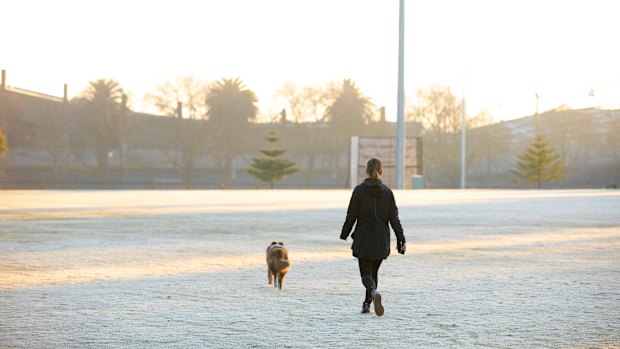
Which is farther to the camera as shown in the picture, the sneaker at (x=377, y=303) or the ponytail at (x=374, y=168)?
the ponytail at (x=374, y=168)

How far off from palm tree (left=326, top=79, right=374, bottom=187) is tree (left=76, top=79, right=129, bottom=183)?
2273cm

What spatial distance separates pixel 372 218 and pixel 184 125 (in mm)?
82479

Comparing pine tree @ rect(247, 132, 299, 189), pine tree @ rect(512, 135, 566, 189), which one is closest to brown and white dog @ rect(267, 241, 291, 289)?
pine tree @ rect(247, 132, 299, 189)

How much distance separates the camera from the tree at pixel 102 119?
8469 centimetres

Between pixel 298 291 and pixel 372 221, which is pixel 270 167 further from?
pixel 372 221

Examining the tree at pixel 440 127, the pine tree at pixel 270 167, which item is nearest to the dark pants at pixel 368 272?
the pine tree at pixel 270 167

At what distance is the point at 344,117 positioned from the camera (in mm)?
98875

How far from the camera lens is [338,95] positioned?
3962 inches

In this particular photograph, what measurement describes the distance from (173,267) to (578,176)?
333 feet

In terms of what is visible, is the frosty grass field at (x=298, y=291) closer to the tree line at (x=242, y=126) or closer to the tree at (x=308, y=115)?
the tree line at (x=242, y=126)

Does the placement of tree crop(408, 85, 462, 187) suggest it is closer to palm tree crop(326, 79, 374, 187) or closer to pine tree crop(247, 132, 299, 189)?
palm tree crop(326, 79, 374, 187)

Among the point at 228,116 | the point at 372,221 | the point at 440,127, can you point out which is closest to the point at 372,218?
the point at 372,221

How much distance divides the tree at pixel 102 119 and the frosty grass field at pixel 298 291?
214 feet

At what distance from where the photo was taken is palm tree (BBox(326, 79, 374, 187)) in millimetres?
98562
